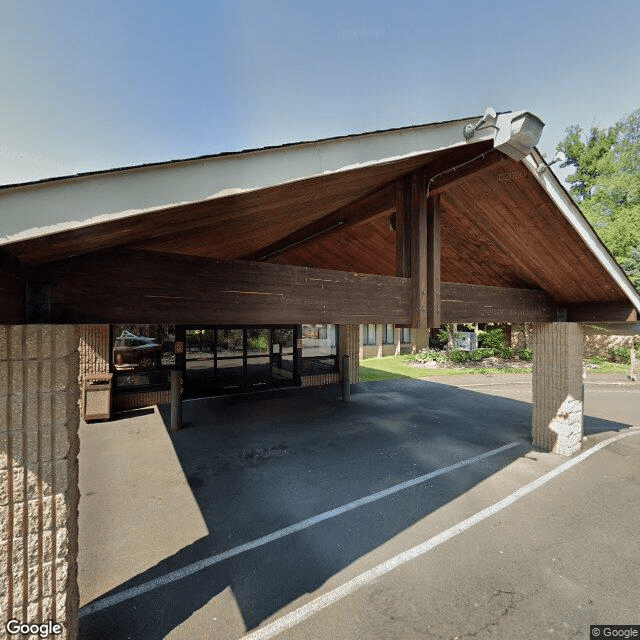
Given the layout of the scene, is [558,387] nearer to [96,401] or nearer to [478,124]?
[478,124]

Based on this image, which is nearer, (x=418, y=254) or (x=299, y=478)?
(x=418, y=254)

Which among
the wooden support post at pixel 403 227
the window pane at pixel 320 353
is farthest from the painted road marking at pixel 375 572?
the window pane at pixel 320 353

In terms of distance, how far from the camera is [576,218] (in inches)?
195

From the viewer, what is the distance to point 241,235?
490 cm

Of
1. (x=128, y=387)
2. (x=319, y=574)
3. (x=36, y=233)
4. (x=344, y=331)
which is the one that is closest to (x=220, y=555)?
(x=319, y=574)

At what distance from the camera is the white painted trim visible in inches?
170

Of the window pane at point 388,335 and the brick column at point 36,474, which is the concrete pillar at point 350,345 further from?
the brick column at point 36,474

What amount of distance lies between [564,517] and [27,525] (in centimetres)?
658

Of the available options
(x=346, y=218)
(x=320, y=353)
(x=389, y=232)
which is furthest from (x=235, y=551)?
(x=320, y=353)

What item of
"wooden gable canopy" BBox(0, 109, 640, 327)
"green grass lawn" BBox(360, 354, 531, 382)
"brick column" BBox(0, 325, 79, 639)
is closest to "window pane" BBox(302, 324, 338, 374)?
"green grass lawn" BBox(360, 354, 531, 382)

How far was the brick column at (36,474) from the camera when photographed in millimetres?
2494

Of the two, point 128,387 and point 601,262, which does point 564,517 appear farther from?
point 128,387
